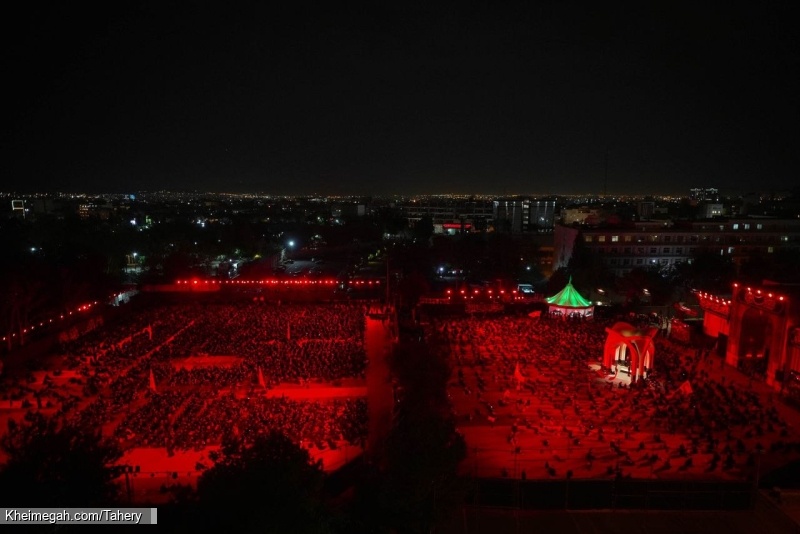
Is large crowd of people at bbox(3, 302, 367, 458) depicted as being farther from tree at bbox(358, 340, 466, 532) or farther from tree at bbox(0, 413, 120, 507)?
tree at bbox(358, 340, 466, 532)

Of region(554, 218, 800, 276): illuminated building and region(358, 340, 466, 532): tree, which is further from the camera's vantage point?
region(554, 218, 800, 276): illuminated building

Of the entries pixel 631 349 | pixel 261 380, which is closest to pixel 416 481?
pixel 261 380

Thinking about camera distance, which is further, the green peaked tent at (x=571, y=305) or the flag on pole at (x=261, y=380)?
the green peaked tent at (x=571, y=305)

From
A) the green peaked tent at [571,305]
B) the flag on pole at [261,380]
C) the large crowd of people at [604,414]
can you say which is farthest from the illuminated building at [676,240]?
the flag on pole at [261,380]

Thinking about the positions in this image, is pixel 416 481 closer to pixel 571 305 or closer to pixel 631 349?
pixel 631 349

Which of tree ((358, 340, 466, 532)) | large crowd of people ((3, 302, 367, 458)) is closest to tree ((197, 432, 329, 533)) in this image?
tree ((358, 340, 466, 532))

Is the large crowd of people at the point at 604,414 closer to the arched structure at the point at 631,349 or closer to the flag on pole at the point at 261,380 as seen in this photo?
the arched structure at the point at 631,349
